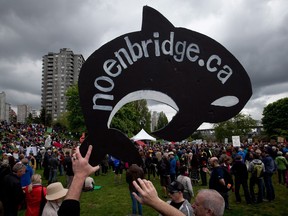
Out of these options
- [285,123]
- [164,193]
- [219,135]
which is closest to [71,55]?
[219,135]

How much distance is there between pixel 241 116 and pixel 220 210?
191 feet

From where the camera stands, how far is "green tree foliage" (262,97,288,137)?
54938mm

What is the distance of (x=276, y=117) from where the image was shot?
56.5 m

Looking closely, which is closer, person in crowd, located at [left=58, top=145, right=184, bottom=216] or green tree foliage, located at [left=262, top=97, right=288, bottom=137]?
person in crowd, located at [left=58, top=145, right=184, bottom=216]

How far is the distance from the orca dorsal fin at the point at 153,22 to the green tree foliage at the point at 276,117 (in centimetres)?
5689

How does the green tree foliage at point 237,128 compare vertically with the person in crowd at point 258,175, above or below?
above

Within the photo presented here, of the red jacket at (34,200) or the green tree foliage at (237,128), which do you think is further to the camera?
the green tree foliage at (237,128)

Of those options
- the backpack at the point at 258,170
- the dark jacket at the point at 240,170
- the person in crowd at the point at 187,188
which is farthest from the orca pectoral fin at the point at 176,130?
the backpack at the point at 258,170

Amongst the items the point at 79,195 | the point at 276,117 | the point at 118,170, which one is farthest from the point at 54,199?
the point at 276,117

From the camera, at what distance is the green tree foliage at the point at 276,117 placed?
54.9m

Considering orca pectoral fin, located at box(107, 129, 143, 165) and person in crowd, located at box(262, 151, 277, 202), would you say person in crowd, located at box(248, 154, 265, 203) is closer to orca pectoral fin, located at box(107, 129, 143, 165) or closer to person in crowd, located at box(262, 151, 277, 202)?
person in crowd, located at box(262, 151, 277, 202)

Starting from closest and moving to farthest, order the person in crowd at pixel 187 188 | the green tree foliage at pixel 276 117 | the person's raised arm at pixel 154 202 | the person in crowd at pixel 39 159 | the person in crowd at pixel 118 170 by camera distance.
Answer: the person's raised arm at pixel 154 202 < the person in crowd at pixel 187 188 < the person in crowd at pixel 118 170 < the person in crowd at pixel 39 159 < the green tree foliage at pixel 276 117

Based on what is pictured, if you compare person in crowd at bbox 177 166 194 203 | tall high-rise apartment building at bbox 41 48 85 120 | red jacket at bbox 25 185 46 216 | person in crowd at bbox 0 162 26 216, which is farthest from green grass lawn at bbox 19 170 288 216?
tall high-rise apartment building at bbox 41 48 85 120

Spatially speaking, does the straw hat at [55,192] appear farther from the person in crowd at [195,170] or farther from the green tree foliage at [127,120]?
the green tree foliage at [127,120]
